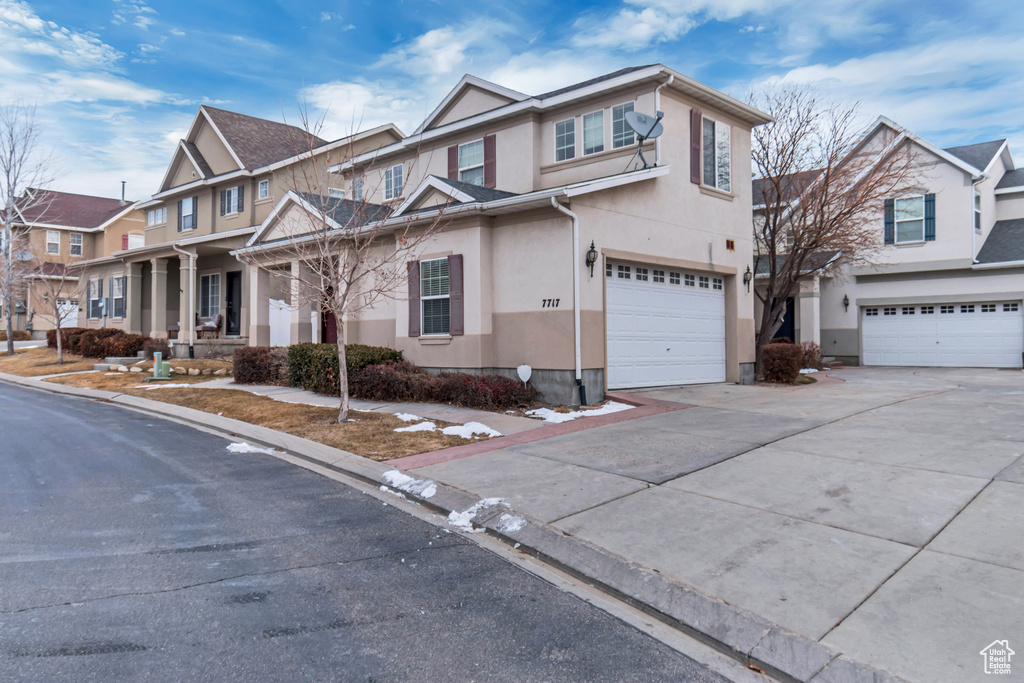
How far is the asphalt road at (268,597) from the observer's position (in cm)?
334

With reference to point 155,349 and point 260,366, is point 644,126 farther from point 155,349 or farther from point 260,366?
point 155,349

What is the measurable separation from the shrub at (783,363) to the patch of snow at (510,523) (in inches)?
487

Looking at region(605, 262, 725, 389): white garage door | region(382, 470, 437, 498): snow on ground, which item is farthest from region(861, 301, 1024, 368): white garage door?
region(382, 470, 437, 498): snow on ground

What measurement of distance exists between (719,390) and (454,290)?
641 centimetres

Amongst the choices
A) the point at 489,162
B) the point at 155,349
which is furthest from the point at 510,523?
the point at 155,349

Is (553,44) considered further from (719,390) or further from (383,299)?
(719,390)

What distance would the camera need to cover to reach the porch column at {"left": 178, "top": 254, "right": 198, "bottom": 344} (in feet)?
73.6

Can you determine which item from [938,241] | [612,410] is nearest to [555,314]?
[612,410]

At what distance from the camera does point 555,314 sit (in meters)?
12.1

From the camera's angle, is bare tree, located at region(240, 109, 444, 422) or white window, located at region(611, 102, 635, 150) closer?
bare tree, located at region(240, 109, 444, 422)

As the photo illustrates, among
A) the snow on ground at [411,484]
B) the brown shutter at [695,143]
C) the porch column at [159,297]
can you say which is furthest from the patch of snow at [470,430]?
the porch column at [159,297]

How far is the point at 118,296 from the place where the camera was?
28188 millimetres

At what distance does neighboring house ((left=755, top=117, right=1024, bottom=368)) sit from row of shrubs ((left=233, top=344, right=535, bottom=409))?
1406 cm

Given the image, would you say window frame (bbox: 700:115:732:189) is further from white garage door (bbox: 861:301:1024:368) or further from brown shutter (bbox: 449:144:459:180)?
white garage door (bbox: 861:301:1024:368)
